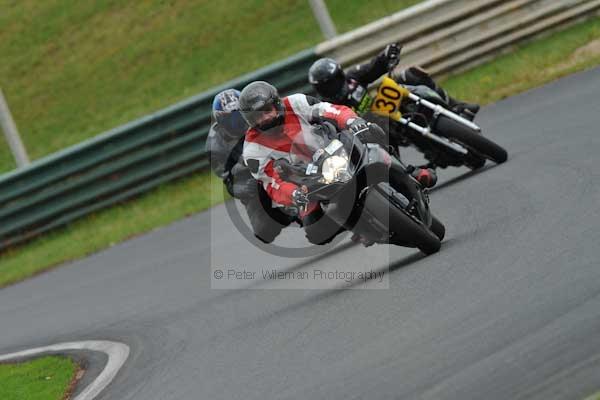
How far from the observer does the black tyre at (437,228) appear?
9.12 metres

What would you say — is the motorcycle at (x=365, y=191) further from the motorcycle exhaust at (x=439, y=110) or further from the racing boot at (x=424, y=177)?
the motorcycle exhaust at (x=439, y=110)

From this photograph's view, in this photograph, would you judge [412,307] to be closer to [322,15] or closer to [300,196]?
[300,196]

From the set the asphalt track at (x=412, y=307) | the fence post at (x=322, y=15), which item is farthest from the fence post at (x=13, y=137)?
the fence post at (x=322, y=15)

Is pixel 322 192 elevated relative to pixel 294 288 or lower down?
elevated

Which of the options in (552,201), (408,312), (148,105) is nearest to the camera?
(408,312)

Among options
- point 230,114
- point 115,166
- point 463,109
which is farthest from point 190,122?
point 230,114

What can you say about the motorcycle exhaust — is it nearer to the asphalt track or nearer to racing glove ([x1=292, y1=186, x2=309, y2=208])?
the asphalt track

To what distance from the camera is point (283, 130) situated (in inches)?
356

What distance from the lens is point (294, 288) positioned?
32.6ft

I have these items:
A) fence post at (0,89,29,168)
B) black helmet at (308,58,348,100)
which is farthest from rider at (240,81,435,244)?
fence post at (0,89,29,168)

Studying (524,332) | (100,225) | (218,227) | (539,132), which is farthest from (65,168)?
(524,332)

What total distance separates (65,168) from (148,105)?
5473 mm

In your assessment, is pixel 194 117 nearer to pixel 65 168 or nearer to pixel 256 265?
pixel 65 168

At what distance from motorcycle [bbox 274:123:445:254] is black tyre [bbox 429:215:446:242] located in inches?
3.9
